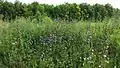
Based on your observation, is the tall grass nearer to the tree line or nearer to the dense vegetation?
the dense vegetation

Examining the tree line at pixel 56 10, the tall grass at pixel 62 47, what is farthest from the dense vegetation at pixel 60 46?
the tree line at pixel 56 10

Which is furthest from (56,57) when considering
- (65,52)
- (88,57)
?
(88,57)

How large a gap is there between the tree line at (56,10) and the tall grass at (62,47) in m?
7.79

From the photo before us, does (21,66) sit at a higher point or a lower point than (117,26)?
lower

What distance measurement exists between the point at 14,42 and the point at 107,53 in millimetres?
1794

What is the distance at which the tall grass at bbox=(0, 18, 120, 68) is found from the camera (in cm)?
509

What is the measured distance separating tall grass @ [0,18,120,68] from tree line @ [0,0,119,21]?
7790mm

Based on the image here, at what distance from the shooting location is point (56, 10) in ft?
50.3

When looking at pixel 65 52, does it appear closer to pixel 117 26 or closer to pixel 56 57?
pixel 56 57

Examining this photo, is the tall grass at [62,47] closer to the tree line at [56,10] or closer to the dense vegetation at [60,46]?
the dense vegetation at [60,46]

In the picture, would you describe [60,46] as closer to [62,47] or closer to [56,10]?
[62,47]

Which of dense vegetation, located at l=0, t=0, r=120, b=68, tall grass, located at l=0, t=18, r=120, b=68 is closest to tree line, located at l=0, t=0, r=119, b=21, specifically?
dense vegetation, located at l=0, t=0, r=120, b=68

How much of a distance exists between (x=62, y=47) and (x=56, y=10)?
999 centimetres

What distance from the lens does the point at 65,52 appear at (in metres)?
5.29
